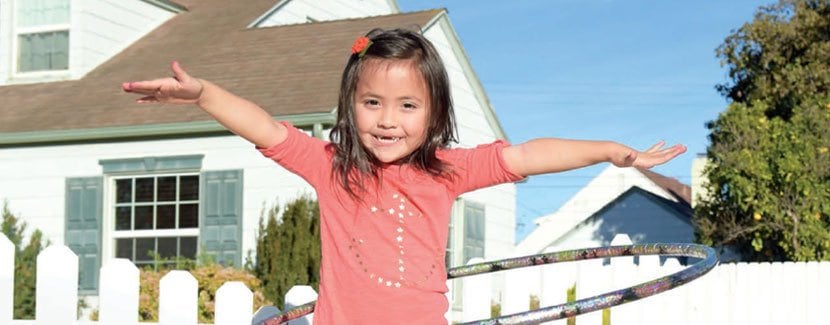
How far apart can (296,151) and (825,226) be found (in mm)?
14577

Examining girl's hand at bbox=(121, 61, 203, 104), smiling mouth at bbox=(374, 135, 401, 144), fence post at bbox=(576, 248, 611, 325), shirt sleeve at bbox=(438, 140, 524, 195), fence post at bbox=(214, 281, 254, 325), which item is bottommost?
fence post at bbox=(214, 281, 254, 325)

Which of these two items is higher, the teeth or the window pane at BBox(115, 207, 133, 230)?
the window pane at BBox(115, 207, 133, 230)

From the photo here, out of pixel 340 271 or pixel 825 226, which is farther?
pixel 825 226

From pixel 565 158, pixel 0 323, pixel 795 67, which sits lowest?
pixel 0 323

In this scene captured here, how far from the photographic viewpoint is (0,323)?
21.0ft

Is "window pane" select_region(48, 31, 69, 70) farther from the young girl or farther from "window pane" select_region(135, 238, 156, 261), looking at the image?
the young girl

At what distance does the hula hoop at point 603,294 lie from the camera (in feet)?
13.0

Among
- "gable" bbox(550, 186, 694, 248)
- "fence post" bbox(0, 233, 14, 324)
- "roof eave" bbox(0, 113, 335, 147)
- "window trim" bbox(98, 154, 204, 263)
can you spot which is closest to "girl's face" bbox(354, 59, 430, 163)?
"fence post" bbox(0, 233, 14, 324)

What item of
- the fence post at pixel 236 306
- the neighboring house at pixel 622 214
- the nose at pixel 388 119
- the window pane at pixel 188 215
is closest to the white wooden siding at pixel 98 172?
the window pane at pixel 188 215

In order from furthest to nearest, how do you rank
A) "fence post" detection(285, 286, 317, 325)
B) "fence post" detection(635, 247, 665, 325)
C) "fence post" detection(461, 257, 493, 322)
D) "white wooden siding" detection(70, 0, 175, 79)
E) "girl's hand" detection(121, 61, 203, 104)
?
"white wooden siding" detection(70, 0, 175, 79)
"fence post" detection(635, 247, 665, 325)
"fence post" detection(461, 257, 493, 322)
"fence post" detection(285, 286, 317, 325)
"girl's hand" detection(121, 61, 203, 104)

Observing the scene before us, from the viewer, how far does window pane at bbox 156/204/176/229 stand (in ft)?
53.9

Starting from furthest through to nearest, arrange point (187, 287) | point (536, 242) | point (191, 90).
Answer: point (536, 242) < point (187, 287) < point (191, 90)

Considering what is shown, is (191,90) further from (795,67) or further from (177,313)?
(795,67)

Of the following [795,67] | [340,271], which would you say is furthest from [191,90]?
[795,67]
